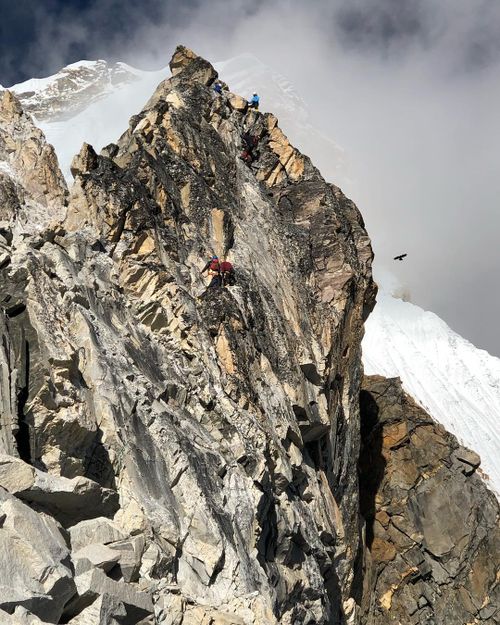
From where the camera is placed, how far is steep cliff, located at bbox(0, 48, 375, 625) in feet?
52.6

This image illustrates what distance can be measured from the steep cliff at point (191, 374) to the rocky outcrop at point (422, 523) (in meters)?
11.8

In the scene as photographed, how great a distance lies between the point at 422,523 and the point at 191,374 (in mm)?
30914

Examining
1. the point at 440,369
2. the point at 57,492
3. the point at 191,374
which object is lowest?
the point at 440,369

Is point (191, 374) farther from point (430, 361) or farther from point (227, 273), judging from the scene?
point (430, 361)

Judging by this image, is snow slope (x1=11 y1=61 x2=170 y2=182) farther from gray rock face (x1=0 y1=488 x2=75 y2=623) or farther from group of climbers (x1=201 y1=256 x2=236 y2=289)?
gray rock face (x1=0 y1=488 x2=75 y2=623)

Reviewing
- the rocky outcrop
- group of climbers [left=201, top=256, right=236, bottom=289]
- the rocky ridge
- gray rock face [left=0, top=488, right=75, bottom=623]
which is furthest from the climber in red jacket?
the rocky outcrop

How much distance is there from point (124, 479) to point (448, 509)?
3768 centimetres

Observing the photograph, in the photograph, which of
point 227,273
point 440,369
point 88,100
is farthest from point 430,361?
point 88,100

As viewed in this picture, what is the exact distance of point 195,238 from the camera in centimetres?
3141

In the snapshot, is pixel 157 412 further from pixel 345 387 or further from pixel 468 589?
pixel 468 589

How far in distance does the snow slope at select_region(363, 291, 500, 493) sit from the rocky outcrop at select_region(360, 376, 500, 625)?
27.4 metres

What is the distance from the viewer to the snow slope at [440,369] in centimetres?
8356

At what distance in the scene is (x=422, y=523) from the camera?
1948 inches

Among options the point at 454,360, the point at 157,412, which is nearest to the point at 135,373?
the point at 157,412
